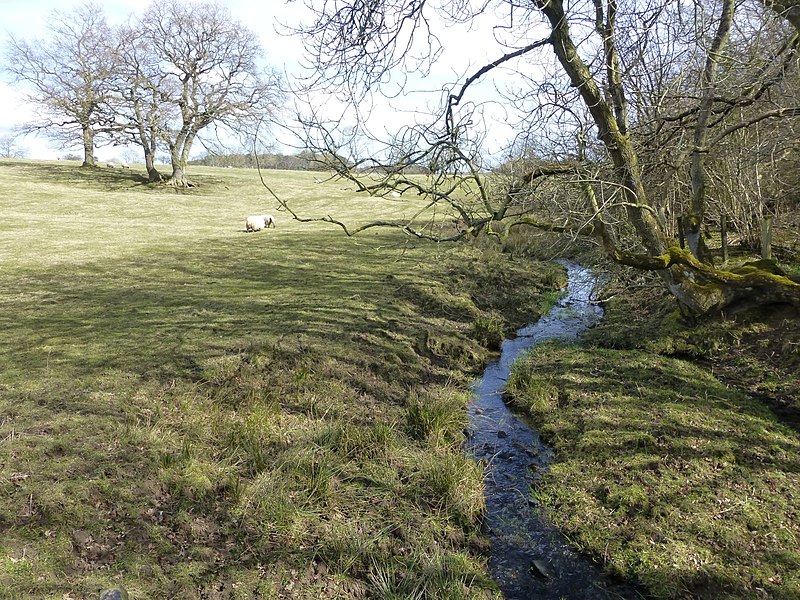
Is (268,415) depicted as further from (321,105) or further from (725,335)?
(725,335)

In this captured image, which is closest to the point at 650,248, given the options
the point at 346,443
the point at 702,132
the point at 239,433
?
the point at 702,132

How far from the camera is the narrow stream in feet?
12.9

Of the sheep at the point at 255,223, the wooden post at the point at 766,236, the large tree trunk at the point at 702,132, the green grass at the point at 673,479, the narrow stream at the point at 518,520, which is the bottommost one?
the narrow stream at the point at 518,520

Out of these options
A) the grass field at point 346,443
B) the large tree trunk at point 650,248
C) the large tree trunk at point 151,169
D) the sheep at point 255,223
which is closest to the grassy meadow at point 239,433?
the grass field at point 346,443

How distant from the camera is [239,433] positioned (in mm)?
4949

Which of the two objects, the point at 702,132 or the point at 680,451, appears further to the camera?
the point at 702,132

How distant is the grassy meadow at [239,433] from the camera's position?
3.65 m

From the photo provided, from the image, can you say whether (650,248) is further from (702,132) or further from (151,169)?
(151,169)

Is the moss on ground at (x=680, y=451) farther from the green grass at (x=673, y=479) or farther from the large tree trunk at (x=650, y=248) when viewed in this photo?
the large tree trunk at (x=650, y=248)

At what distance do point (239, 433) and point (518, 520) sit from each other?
2.85 meters

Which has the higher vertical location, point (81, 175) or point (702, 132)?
Answer: point (81, 175)

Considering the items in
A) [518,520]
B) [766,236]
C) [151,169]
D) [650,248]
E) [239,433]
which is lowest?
[518,520]

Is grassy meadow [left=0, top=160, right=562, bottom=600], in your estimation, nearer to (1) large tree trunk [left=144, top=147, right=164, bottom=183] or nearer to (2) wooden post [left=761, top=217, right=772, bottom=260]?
(2) wooden post [left=761, top=217, right=772, bottom=260]

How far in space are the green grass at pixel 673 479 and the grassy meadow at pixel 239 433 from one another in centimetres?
111
